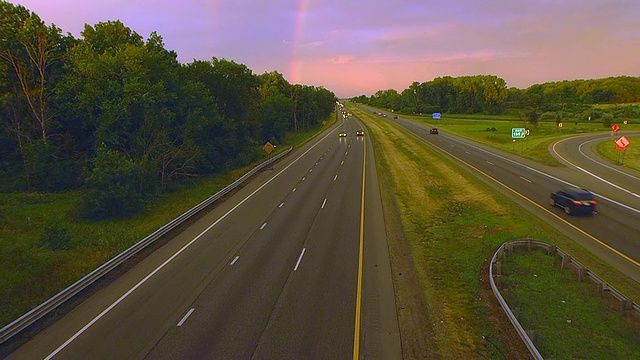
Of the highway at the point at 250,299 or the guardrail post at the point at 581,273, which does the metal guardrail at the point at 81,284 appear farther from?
the guardrail post at the point at 581,273

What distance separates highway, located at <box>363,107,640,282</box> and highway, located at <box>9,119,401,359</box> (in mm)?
11069

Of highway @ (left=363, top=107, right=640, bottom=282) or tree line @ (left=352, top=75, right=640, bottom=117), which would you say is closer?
highway @ (left=363, top=107, right=640, bottom=282)

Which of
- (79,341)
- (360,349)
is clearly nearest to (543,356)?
(360,349)

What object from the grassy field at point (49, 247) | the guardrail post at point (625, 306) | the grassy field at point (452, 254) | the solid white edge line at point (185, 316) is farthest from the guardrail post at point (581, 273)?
the grassy field at point (49, 247)

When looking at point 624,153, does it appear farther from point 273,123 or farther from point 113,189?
point 113,189

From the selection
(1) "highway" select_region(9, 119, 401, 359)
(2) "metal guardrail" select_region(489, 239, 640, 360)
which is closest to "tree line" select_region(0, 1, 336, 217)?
(1) "highway" select_region(9, 119, 401, 359)

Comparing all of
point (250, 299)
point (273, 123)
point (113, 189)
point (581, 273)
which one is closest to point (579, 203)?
point (581, 273)

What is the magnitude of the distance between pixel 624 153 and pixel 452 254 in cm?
4801

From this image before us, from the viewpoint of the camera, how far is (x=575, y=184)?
3647cm

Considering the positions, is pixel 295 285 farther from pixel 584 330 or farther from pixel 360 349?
pixel 584 330

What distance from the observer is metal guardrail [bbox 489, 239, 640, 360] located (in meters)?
11.9

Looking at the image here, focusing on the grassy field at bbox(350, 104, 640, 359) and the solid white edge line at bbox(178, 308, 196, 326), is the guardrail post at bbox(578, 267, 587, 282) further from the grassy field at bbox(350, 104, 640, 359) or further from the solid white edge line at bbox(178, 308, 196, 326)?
the solid white edge line at bbox(178, 308, 196, 326)

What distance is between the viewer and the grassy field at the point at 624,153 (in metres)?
46.8

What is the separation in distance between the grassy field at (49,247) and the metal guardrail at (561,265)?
58.2 ft
